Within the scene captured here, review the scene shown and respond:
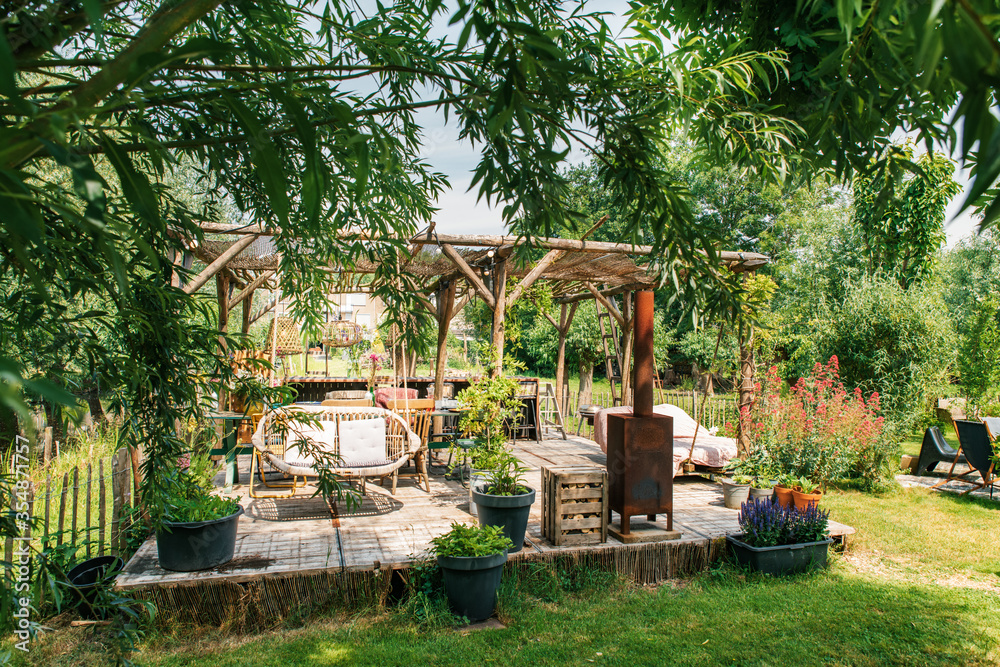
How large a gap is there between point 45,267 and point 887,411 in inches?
380

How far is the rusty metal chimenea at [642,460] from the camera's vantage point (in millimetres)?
4160

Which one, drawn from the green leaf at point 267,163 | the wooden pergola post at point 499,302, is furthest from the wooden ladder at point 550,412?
the green leaf at point 267,163

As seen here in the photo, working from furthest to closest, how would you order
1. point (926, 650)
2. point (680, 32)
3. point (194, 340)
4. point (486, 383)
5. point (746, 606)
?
point (486, 383), point (746, 606), point (926, 650), point (680, 32), point (194, 340)

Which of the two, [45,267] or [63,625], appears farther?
[63,625]

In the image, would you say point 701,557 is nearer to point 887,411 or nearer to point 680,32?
point 680,32

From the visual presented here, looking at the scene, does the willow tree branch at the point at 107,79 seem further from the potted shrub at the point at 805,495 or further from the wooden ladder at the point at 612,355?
the wooden ladder at the point at 612,355

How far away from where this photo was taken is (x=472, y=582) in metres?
3.40

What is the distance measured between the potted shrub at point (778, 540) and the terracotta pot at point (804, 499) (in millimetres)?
317

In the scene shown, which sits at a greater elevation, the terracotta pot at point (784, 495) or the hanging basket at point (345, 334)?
the hanging basket at point (345, 334)

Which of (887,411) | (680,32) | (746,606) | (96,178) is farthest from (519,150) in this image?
(887,411)

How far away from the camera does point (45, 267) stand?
1.28 metres

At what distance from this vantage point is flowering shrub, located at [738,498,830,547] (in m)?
4.20

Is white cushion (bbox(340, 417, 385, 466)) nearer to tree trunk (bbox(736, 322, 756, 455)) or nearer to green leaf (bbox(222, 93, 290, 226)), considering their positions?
tree trunk (bbox(736, 322, 756, 455))

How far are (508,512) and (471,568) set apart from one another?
626 millimetres
